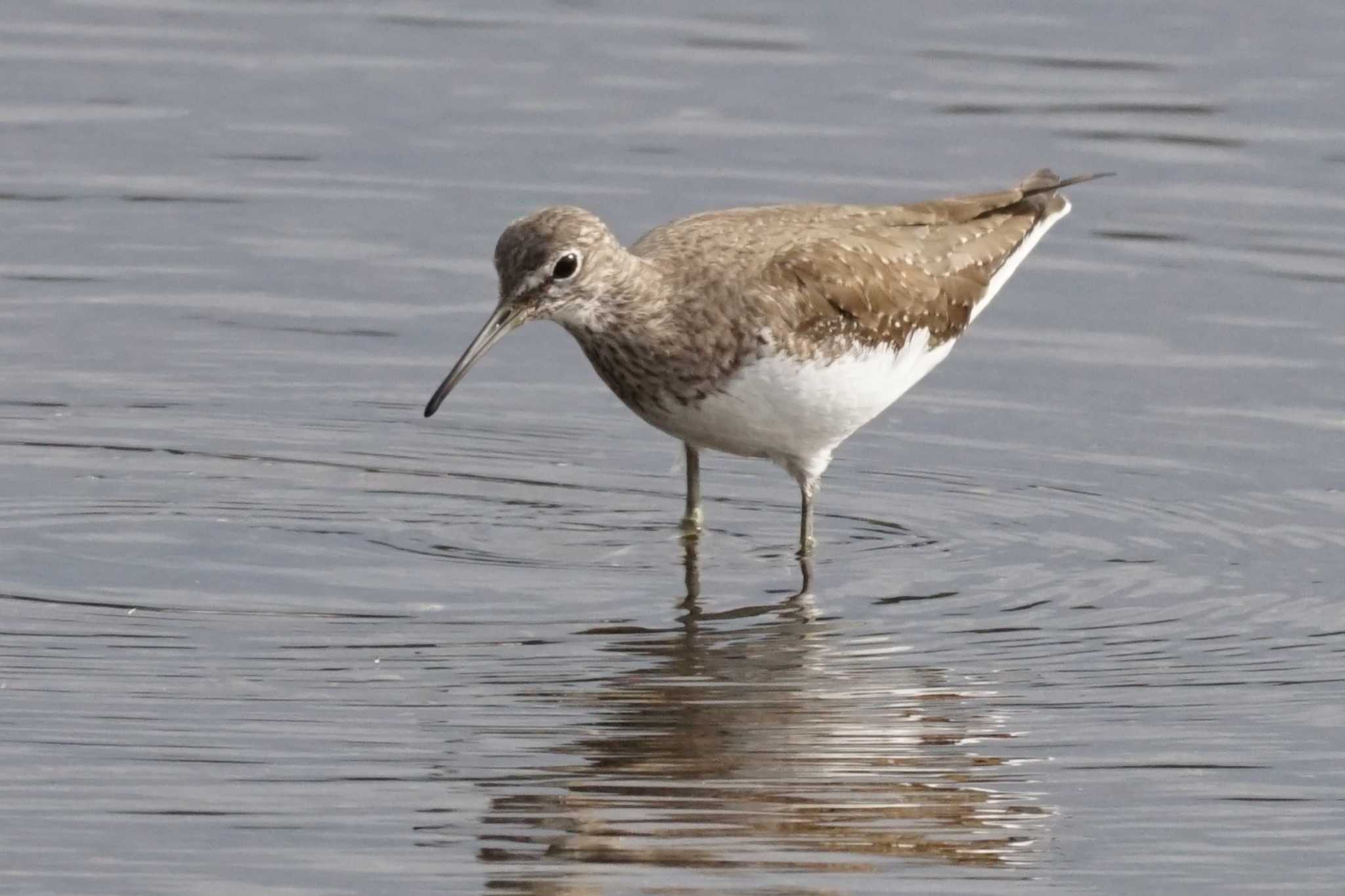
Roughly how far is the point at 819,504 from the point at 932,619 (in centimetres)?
161

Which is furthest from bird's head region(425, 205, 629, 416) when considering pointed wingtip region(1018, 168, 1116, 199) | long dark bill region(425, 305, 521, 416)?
pointed wingtip region(1018, 168, 1116, 199)

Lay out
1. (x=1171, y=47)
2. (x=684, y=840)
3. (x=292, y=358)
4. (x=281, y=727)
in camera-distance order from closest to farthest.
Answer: (x=684, y=840), (x=281, y=727), (x=292, y=358), (x=1171, y=47)

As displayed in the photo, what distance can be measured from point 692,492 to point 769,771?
2933 mm

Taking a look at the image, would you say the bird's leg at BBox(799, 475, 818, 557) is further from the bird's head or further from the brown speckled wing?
the bird's head

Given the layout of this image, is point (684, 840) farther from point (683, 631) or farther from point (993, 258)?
point (993, 258)

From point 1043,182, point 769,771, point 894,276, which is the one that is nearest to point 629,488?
point 894,276

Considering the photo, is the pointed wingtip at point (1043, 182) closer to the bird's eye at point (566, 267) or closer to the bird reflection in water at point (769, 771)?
the bird's eye at point (566, 267)

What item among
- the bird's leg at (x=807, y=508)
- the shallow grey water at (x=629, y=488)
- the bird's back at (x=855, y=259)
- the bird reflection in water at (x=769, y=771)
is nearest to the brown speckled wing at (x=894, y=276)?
the bird's back at (x=855, y=259)

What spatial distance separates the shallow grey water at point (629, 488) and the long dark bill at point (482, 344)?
708 millimetres

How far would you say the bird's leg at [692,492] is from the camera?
11.0 m

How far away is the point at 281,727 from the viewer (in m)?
8.41

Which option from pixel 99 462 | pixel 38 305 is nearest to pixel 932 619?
pixel 99 462

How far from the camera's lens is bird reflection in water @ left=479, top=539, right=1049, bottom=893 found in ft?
24.9

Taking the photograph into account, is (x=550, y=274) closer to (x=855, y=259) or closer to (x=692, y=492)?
(x=692, y=492)
